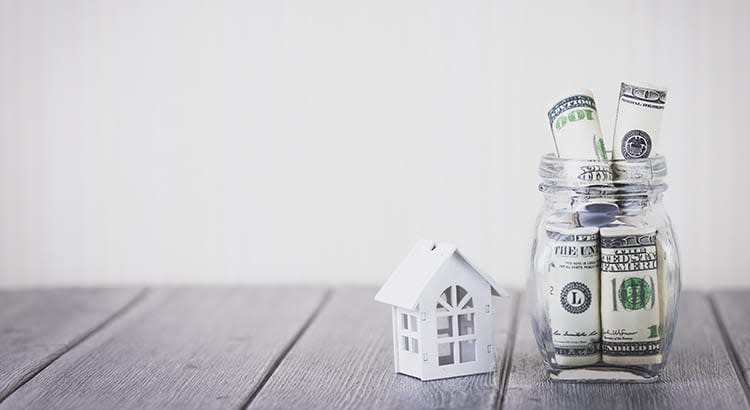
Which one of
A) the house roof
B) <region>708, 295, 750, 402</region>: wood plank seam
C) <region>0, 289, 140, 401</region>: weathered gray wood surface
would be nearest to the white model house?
the house roof

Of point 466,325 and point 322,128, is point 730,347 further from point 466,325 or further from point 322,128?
point 322,128

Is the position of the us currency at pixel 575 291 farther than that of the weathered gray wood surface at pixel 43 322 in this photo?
No

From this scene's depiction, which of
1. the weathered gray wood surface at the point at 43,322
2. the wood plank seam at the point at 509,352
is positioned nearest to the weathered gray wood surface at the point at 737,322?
the wood plank seam at the point at 509,352

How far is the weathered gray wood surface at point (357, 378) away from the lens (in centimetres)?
94

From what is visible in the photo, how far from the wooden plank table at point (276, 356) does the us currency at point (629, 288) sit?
5cm

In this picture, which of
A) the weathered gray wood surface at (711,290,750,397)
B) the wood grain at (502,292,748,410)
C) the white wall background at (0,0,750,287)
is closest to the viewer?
the wood grain at (502,292,748,410)

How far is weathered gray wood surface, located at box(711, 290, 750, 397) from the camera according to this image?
1.05 m

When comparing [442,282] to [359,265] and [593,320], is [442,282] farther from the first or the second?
[359,265]

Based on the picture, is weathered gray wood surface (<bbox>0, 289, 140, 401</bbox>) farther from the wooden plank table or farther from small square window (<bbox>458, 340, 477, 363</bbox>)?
small square window (<bbox>458, 340, 477, 363</bbox>)

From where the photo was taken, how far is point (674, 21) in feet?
4.49

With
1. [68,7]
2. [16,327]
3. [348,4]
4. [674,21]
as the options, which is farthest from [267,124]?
[674,21]

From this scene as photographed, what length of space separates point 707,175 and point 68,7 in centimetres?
90

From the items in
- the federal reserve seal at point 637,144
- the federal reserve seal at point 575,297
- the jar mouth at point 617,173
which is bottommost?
the federal reserve seal at point 575,297

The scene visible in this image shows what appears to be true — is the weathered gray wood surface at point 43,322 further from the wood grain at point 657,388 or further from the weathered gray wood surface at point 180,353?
the wood grain at point 657,388
